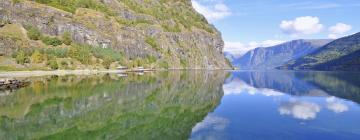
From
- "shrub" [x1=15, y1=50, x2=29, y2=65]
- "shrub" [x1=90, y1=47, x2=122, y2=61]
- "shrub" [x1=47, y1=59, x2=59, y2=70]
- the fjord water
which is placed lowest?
the fjord water

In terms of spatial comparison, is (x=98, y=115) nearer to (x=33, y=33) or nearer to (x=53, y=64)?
(x=53, y=64)

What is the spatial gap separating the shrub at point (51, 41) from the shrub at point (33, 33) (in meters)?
2.60

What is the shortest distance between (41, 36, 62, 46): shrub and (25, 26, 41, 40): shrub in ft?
8.54

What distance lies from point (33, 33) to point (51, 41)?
8177 millimetres

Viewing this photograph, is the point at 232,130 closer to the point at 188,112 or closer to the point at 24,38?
A: the point at 188,112

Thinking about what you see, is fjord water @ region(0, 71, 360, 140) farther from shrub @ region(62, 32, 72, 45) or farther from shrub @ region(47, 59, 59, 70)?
shrub @ region(62, 32, 72, 45)

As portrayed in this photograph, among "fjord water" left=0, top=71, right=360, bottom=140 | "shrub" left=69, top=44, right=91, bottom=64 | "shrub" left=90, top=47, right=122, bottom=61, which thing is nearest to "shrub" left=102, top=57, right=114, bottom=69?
"shrub" left=90, top=47, right=122, bottom=61

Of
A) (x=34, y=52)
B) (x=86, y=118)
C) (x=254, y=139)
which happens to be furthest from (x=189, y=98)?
(x=34, y=52)

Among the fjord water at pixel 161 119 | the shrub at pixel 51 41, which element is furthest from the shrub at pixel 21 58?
the fjord water at pixel 161 119

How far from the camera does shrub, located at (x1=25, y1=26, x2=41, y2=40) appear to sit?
15362 centimetres

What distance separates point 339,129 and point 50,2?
614 feet

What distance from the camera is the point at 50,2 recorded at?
194375 mm

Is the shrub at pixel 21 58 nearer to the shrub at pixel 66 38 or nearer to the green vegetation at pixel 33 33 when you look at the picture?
the green vegetation at pixel 33 33

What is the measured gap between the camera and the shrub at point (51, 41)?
515 feet
